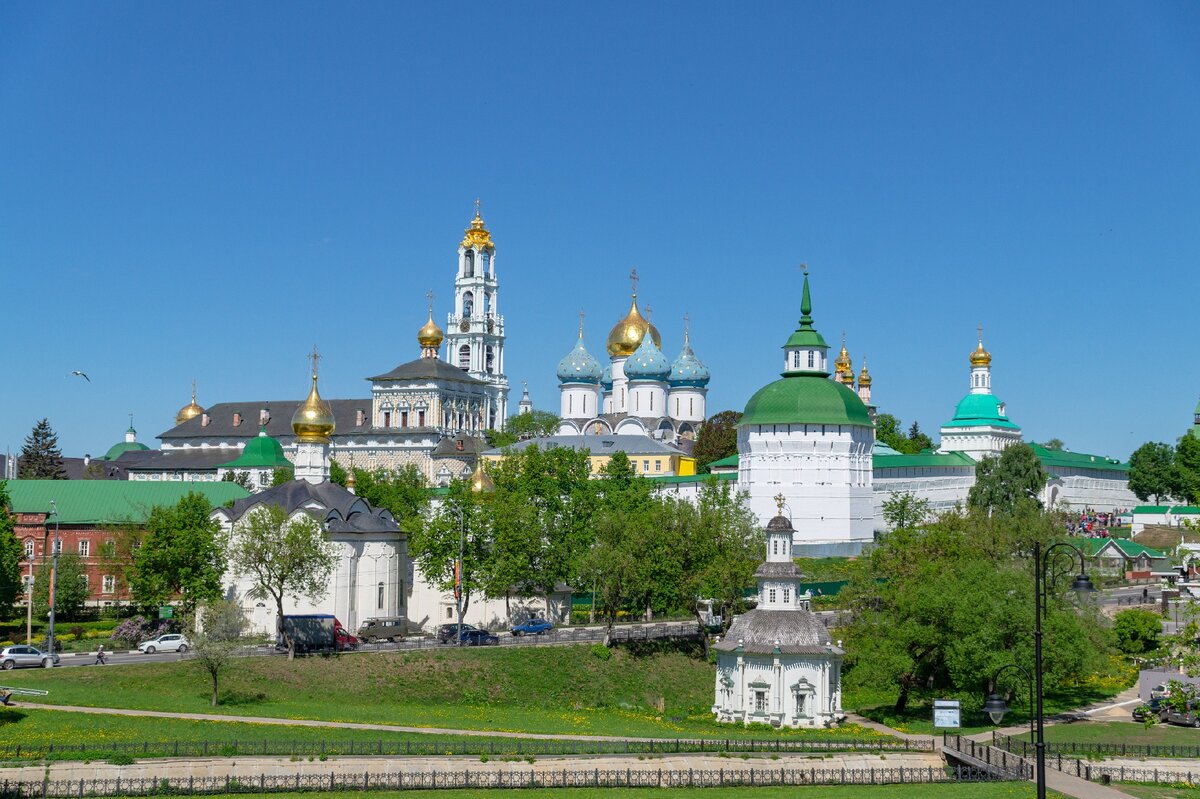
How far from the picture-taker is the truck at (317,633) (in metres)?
59.3

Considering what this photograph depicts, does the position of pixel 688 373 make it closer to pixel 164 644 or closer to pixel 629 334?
pixel 629 334

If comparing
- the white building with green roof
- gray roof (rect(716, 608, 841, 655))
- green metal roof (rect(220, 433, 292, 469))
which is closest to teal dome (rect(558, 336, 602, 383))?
green metal roof (rect(220, 433, 292, 469))

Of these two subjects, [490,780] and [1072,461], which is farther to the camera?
[1072,461]

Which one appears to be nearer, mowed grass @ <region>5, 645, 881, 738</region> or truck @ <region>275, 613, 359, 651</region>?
mowed grass @ <region>5, 645, 881, 738</region>

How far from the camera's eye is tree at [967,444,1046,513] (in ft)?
347

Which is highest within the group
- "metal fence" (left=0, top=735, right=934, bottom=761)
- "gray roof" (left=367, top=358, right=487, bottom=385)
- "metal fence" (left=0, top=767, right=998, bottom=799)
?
"gray roof" (left=367, top=358, right=487, bottom=385)

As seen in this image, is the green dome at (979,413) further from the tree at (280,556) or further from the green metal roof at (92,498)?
the tree at (280,556)

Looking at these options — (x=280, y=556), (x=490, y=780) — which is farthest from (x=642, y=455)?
(x=490, y=780)

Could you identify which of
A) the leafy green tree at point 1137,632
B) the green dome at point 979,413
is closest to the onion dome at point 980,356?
the green dome at point 979,413

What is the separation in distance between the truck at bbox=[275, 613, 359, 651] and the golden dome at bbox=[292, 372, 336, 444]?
1326cm

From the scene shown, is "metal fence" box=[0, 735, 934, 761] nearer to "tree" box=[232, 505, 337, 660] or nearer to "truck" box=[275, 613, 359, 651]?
"tree" box=[232, 505, 337, 660]

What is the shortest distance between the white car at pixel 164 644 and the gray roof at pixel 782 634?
68.8ft

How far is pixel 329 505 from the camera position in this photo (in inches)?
2638

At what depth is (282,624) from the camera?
58250 mm
